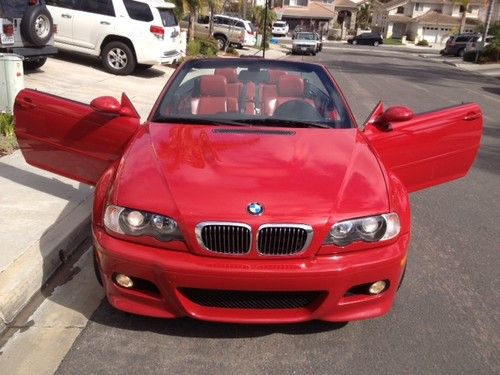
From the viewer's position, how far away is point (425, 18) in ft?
263

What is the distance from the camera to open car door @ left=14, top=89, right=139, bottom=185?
425 centimetres

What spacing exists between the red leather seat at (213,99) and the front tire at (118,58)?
10.3m

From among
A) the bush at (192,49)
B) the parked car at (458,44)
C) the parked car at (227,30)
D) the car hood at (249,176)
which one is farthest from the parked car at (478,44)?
the car hood at (249,176)

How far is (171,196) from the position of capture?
2912 mm

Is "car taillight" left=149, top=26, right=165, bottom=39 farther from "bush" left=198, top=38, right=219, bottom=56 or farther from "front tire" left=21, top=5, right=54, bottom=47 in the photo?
"bush" left=198, top=38, right=219, bottom=56

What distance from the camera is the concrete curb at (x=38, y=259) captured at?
130 inches

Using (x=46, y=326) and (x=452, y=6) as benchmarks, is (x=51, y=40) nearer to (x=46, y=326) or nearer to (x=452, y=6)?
(x=46, y=326)

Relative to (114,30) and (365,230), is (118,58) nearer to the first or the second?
(114,30)

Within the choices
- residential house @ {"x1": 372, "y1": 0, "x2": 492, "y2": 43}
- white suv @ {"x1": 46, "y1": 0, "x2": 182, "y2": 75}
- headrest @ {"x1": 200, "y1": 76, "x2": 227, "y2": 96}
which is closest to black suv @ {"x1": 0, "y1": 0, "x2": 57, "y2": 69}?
white suv @ {"x1": 46, "y1": 0, "x2": 182, "y2": 75}

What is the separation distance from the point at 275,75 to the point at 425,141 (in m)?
1.33

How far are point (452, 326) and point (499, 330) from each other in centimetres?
28

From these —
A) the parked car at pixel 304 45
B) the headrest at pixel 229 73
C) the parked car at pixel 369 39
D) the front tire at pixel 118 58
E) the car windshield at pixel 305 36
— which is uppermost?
the headrest at pixel 229 73

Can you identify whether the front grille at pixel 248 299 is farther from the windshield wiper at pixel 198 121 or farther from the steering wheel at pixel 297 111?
the steering wheel at pixel 297 111

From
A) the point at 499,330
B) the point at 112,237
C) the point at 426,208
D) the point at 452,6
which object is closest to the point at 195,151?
the point at 112,237
